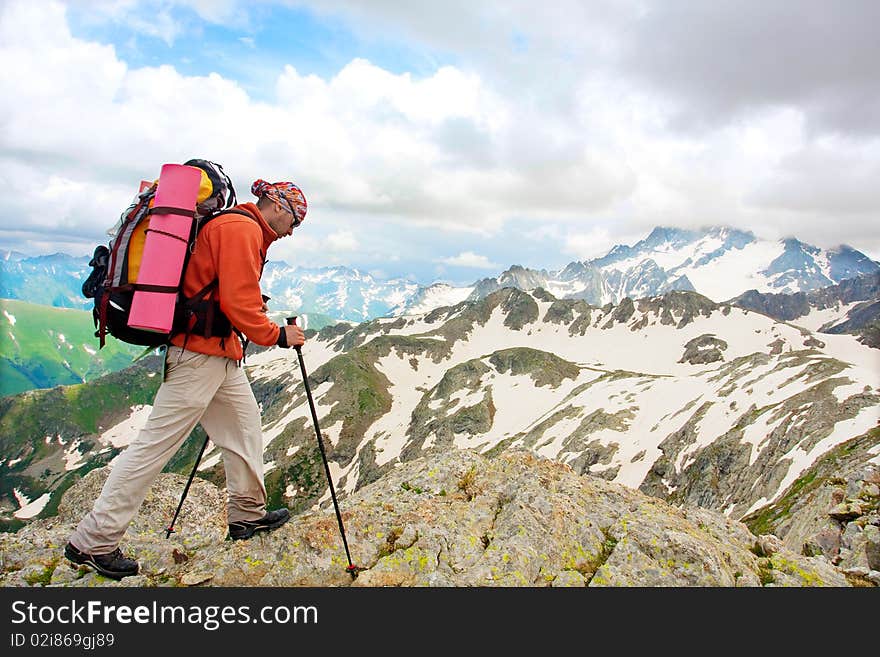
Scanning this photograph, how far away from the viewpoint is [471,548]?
305 inches

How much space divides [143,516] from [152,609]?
583 cm

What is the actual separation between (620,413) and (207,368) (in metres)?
88.7

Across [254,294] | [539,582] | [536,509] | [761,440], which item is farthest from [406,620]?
[761,440]

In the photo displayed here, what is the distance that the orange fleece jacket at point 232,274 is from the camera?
6.23m

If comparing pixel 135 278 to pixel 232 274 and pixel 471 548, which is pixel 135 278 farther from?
pixel 471 548

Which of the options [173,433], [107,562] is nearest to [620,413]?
A: [173,433]

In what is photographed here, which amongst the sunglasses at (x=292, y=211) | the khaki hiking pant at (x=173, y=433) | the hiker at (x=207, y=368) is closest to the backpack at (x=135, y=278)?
the hiker at (x=207, y=368)

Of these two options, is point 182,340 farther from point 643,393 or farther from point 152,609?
point 643,393

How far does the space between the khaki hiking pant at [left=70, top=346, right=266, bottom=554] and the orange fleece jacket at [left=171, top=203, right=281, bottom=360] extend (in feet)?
1.34

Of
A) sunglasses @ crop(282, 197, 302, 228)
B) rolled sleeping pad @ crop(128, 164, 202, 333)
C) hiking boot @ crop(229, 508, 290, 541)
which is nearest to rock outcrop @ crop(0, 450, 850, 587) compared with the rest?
hiking boot @ crop(229, 508, 290, 541)

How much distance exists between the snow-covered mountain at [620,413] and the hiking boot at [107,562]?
42.4 metres

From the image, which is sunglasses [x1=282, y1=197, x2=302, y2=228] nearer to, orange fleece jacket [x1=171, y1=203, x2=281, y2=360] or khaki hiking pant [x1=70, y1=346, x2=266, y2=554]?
orange fleece jacket [x1=171, y1=203, x2=281, y2=360]

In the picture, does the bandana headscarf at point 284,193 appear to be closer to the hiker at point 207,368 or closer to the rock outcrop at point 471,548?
the hiker at point 207,368

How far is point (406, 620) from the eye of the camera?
5.82m
